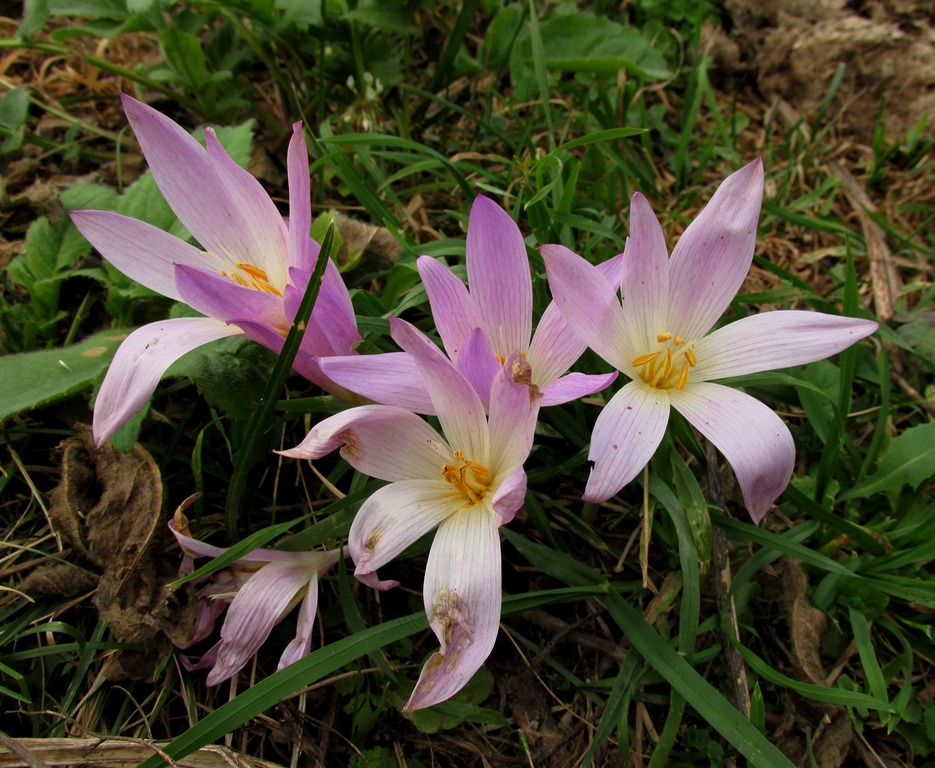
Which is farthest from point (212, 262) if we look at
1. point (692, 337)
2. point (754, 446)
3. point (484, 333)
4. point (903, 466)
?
point (903, 466)

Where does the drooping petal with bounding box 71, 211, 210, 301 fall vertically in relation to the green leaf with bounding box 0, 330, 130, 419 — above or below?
above

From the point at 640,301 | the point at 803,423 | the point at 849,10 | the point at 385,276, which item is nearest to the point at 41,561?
the point at 385,276

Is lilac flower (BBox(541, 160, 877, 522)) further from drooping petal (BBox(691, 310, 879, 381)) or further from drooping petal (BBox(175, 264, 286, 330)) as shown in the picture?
drooping petal (BBox(175, 264, 286, 330))

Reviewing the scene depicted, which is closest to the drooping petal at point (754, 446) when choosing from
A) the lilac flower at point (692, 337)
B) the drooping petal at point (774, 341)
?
the lilac flower at point (692, 337)

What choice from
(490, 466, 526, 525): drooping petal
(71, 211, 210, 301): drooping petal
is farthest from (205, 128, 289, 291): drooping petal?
(490, 466, 526, 525): drooping petal

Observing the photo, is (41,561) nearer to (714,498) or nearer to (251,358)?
(251,358)

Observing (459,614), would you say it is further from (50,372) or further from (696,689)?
(50,372)
